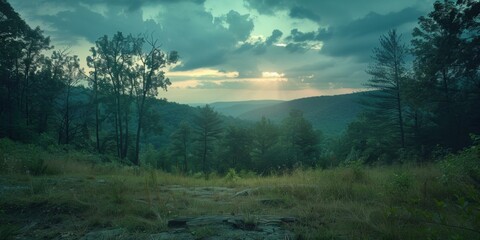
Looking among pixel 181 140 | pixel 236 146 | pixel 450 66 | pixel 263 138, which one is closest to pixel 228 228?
pixel 450 66

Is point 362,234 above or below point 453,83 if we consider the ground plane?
below

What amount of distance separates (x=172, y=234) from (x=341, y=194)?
3.85 metres

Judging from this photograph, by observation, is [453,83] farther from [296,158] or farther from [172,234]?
[172,234]

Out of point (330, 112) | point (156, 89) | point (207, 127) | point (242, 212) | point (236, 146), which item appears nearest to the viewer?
point (242, 212)

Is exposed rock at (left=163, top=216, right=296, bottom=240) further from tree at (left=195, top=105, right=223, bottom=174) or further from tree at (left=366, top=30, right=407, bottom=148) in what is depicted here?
tree at (left=195, top=105, right=223, bottom=174)

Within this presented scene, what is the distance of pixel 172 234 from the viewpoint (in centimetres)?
447

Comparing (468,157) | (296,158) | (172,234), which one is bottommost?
(296,158)

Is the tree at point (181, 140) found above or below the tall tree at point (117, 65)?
below

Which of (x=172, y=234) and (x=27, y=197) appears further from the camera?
(x=27, y=197)

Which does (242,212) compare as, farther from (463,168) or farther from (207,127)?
(207,127)

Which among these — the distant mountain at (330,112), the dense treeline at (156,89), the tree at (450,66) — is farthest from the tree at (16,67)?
the distant mountain at (330,112)

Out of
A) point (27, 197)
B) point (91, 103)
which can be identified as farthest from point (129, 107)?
point (27, 197)

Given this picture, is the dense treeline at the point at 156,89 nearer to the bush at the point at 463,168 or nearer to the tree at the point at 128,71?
the tree at the point at 128,71

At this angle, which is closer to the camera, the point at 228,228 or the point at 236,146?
the point at 228,228
